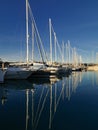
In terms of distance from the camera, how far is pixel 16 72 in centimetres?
3222

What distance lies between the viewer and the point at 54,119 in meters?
11.1

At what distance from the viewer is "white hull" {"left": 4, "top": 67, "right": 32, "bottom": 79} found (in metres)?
31.9

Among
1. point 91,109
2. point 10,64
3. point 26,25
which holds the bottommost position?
point 91,109

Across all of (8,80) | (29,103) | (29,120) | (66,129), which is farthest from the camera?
(8,80)

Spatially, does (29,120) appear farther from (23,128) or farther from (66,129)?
(66,129)

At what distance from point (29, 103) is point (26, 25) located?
71.9 ft

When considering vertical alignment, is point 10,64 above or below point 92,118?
above

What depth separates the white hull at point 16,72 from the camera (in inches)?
1257

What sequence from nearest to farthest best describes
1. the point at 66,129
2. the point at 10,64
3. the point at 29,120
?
the point at 66,129 < the point at 29,120 < the point at 10,64

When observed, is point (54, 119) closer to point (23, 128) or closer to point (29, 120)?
point (29, 120)

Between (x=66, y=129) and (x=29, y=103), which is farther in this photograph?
(x=29, y=103)

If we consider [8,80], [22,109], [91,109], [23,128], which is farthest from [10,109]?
[8,80]

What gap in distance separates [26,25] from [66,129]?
27.7 meters

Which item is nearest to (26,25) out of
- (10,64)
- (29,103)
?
(10,64)
